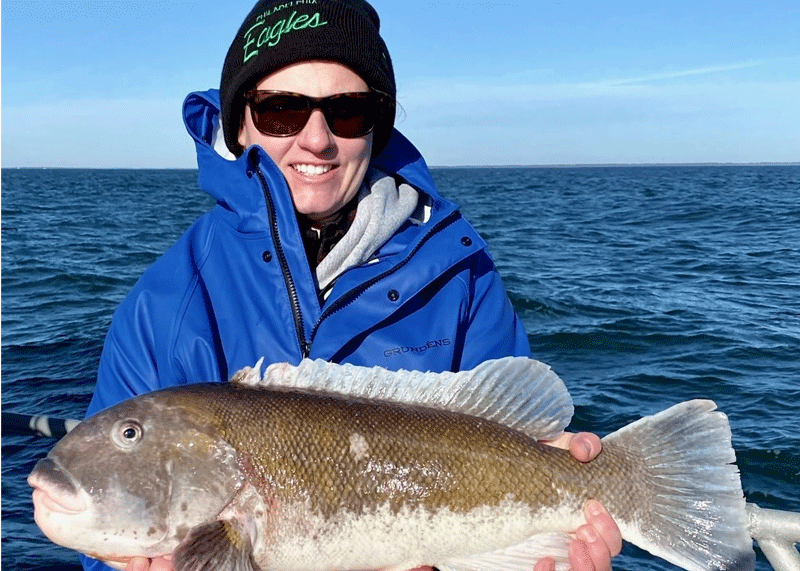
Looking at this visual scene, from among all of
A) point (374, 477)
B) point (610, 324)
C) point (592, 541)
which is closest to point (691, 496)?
point (592, 541)

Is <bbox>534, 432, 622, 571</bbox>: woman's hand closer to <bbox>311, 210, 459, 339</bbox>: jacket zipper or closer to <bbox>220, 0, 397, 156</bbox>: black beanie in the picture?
<bbox>311, 210, 459, 339</bbox>: jacket zipper

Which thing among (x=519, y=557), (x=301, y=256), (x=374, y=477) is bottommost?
(x=519, y=557)

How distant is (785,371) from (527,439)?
9729 millimetres

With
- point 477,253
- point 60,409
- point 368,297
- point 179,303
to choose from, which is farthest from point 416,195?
point 60,409

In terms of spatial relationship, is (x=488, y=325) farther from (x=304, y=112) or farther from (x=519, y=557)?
(x=304, y=112)

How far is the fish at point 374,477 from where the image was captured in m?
2.77

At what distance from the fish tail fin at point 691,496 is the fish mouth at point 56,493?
2.01m

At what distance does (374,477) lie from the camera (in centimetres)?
292

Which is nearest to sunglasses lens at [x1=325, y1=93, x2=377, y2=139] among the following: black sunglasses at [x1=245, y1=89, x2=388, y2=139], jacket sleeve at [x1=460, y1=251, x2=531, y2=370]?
black sunglasses at [x1=245, y1=89, x2=388, y2=139]

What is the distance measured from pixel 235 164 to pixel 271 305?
2.42 ft

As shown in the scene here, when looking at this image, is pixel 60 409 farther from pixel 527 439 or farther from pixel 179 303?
pixel 527 439

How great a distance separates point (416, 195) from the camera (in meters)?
4.24

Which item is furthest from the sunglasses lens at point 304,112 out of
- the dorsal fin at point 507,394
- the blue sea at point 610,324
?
the blue sea at point 610,324

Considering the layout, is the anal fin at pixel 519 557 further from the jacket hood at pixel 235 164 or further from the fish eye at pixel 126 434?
the jacket hood at pixel 235 164
